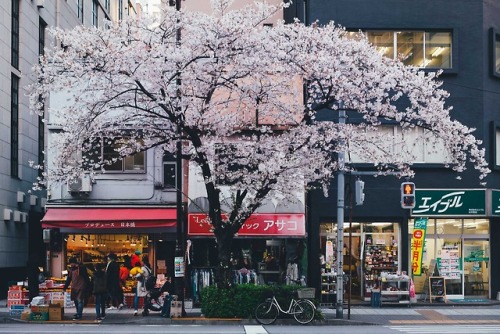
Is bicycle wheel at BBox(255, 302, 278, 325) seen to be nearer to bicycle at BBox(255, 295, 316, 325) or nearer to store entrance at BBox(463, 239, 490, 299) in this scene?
bicycle at BBox(255, 295, 316, 325)

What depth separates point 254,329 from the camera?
19031mm

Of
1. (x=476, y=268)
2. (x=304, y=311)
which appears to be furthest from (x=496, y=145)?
(x=304, y=311)

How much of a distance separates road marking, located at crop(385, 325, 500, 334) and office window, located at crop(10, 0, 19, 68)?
1901cm

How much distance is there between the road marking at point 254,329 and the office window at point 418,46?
1226 cm

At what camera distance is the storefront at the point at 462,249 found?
26062mm

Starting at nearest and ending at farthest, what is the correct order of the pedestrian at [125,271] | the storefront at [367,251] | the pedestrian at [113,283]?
the pedestrian at [113,283], the pedestrian at [125,271], the storefront at [367,251]

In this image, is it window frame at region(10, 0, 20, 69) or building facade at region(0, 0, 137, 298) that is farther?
window frame at region(10, 0, 20, 69)

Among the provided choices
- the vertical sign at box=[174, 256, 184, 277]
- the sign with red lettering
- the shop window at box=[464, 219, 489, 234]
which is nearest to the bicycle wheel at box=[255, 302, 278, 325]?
the vertical sign at box=[174, 256, 184, 277]

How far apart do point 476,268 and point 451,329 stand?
27.0 feet

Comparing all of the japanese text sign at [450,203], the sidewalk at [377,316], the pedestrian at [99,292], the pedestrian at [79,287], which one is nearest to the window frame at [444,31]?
the japanese text sign at [450,203]

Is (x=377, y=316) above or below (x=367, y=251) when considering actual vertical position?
below

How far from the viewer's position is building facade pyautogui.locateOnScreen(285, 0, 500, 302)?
85.4 ft

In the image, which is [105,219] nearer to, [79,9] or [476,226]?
[476,226]

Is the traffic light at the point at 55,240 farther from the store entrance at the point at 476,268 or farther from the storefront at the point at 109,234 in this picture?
the store entrance at the point at 476,268
